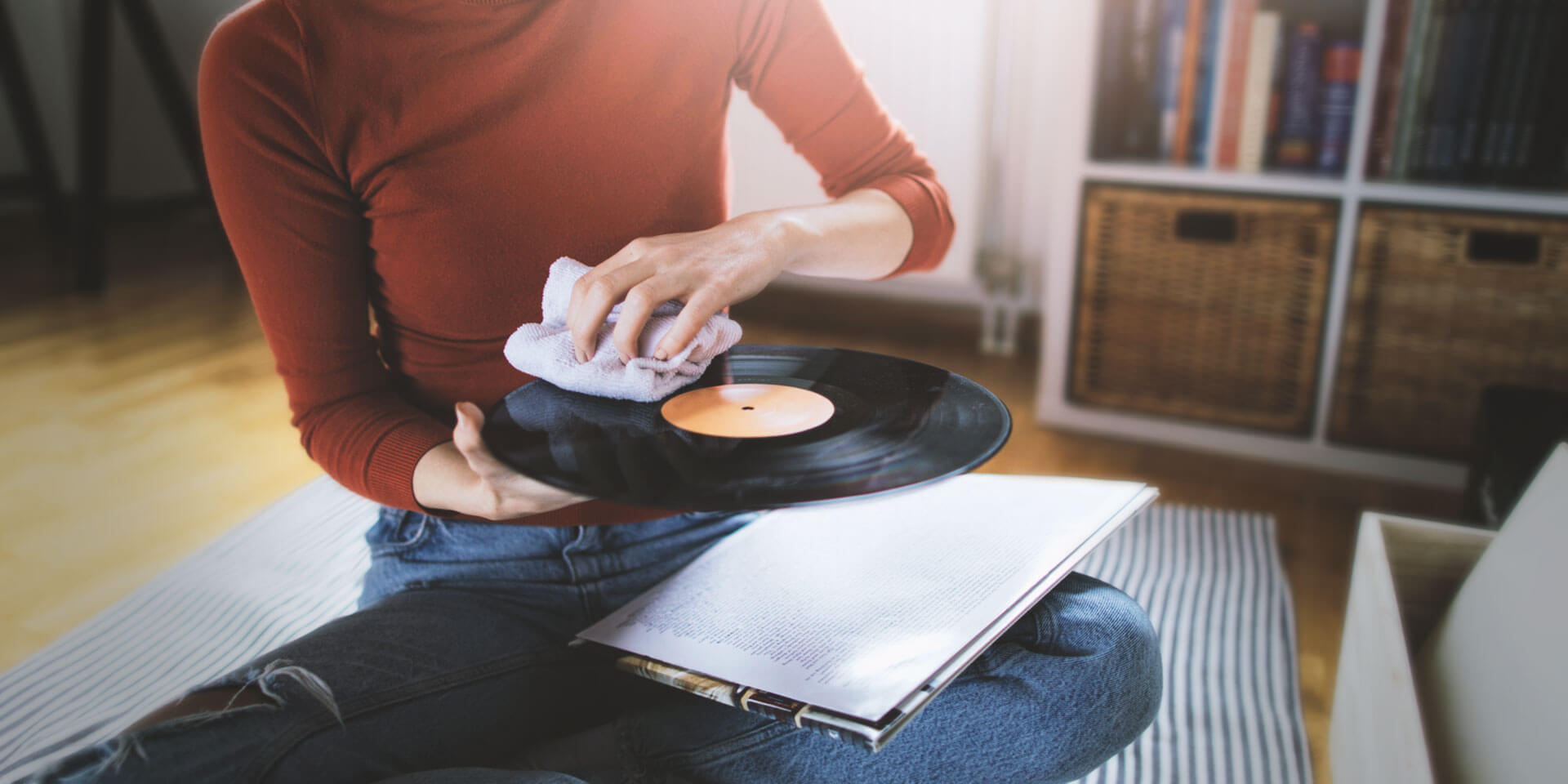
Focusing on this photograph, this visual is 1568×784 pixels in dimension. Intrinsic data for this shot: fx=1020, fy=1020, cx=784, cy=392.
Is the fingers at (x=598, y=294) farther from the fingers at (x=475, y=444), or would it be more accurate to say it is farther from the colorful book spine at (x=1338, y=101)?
the colorful book spine at (x=1338, y=101)

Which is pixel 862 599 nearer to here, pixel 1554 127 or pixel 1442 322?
pixel 1442 322

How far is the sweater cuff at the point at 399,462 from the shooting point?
692mm

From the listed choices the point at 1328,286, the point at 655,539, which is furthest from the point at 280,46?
the point at 1328,286

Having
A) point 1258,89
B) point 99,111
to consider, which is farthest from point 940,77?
point 99,111

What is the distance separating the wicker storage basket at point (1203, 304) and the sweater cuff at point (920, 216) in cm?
90

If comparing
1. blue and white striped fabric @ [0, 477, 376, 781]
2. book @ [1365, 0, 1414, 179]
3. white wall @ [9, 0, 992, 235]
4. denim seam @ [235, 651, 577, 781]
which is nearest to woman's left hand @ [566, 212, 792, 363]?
denim seam @ [235, 651, 577, 781]

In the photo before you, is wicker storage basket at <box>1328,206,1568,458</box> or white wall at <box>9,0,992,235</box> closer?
wicker storage basket at <box>1328,206,1568,458</box>

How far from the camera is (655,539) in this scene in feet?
2.58

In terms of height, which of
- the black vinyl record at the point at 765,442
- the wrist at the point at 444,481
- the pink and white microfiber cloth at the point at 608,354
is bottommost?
the wrist at the point at 444,481

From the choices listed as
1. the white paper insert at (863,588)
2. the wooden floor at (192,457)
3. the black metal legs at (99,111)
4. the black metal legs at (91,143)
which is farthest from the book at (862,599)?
the black metal legs at (91,143)

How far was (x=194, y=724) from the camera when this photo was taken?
0.56 m

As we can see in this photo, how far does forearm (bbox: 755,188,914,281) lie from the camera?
0.71m

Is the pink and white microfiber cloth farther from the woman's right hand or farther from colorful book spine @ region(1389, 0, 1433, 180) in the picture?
colorful book spine @ region(1389, 0, 1433, 180)

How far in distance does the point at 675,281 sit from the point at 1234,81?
129cm
